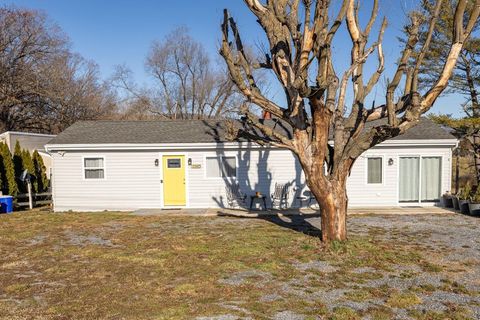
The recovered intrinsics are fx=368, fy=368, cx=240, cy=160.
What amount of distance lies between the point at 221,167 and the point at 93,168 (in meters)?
4.99

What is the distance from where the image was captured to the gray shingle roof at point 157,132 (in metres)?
14.0

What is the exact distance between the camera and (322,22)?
6.87 meters

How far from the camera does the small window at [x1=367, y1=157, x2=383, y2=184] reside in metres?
13.8

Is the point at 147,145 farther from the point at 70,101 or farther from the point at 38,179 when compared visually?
the point at 70,101

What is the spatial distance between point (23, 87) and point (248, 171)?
1968 cm

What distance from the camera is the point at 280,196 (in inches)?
543

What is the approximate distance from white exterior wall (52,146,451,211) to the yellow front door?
0.22 metres

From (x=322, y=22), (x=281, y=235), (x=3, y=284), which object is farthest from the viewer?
(x=281, y=235)

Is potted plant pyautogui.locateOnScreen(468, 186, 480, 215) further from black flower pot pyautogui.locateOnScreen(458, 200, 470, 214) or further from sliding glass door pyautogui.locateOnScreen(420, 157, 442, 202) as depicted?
sliding glass door pyautogui.locateOnScreen(420, 157, 442, 202)

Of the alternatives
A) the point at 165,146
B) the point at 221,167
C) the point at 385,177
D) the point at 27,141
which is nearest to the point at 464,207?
the point at 385,177

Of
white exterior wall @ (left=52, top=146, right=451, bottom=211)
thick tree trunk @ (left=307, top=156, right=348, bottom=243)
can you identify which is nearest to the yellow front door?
white exterior wall @ (left=52, top=146, right=451, bottom=211)

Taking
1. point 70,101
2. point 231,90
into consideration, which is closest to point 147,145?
point 70,101

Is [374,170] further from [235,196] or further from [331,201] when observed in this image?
[331,201]

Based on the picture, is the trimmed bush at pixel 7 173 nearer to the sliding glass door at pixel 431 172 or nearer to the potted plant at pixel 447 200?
the sliding glass door at pixel 431 172
